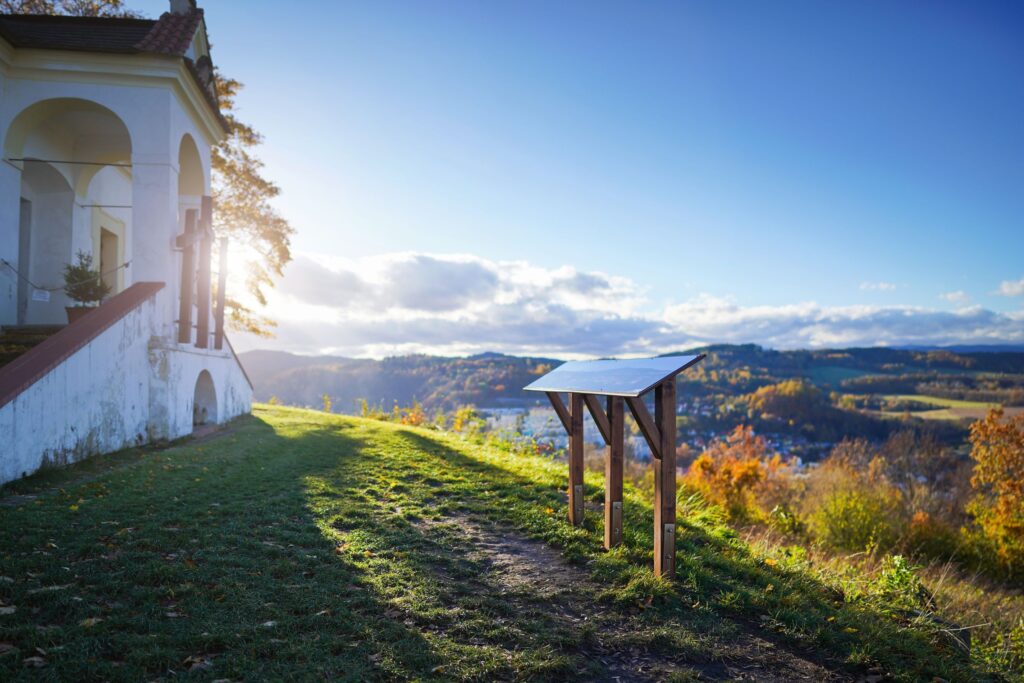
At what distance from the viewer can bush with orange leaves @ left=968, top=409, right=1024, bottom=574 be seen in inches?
667

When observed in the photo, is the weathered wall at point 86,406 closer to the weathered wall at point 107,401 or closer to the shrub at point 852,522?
the weathered wall at point 107,401

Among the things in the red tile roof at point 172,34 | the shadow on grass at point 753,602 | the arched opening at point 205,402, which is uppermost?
the red tile roof at point 172,34

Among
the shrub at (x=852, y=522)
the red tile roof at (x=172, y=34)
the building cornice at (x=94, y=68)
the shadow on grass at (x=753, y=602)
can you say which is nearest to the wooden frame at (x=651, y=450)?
the shadow on grass at (x=753, y=602)

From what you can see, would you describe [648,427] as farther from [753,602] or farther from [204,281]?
[204,281]

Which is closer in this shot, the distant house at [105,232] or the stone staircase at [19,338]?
the distant house at [105,232]

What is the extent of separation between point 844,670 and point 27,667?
4.90 meters

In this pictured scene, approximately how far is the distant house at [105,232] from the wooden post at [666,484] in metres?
7.40

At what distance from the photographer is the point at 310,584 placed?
4.54 m

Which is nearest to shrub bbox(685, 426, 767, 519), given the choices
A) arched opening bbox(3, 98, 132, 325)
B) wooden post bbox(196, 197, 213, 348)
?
wooden post bbox(196, 197, 213, 348)

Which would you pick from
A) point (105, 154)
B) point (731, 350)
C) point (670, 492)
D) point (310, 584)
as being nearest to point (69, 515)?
point (310, 584)

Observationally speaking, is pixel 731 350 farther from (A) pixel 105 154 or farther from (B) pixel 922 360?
(A) pixel 105 154

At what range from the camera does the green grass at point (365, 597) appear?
353cm

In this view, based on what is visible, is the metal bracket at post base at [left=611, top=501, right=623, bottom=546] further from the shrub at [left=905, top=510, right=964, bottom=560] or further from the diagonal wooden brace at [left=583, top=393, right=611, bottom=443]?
the shrub at [left=905, top=510, right=964, bottom=560]

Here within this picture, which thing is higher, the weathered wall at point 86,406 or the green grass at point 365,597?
the weathered wall at point 86,406
